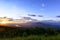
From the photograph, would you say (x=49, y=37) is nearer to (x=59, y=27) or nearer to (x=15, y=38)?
(x=59, y=27)

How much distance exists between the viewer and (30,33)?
10.0 feet

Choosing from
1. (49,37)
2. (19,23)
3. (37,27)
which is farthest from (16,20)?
(49,37)

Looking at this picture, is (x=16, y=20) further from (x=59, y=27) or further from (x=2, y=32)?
(x=59, y=27)

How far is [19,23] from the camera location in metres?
3.03

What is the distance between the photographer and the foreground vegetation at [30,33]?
9.78 feet

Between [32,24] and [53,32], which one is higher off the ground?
[32,24]

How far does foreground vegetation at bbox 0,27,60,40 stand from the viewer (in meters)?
2.98

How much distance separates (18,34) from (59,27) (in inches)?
38.6

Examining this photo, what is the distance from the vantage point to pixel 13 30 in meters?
3.02

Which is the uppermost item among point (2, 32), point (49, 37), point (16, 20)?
point (16, 20)

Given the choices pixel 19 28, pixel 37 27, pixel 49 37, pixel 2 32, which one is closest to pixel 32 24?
pixel 37 27

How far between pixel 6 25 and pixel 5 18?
168 mm

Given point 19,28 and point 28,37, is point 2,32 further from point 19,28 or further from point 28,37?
point 28,37

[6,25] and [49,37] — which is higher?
[6,25]
